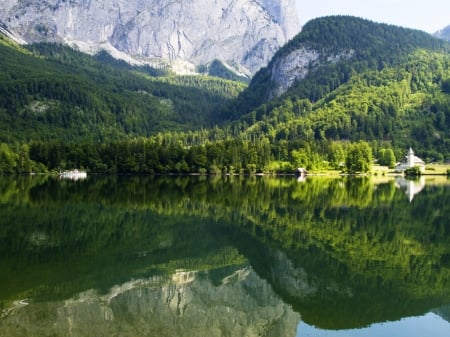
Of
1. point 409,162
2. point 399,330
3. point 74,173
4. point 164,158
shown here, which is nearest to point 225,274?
point 399,330

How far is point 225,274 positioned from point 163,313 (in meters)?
7.59

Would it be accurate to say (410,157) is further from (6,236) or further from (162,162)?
(6,236)

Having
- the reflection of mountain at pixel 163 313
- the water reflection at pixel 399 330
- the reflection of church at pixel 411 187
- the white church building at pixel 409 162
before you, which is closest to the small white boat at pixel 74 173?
the reflection of church at pixel 411 187

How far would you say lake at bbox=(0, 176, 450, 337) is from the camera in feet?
74.0

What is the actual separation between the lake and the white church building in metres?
130

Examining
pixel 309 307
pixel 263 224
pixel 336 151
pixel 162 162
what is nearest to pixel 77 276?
pixel 309 307

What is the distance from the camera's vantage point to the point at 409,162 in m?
181

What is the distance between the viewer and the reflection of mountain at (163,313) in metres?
21.5

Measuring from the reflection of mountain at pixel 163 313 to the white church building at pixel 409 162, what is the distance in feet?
527

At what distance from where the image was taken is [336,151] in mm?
179250

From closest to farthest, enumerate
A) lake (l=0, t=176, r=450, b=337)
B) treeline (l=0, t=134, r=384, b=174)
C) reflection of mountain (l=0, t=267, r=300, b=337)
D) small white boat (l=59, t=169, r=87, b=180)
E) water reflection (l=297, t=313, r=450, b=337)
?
water reflection (l=297, t=313, r=450, b=337) < reflection of mountain (l=0, t=267, r=300, b=337) < lake (l=0, t=176, r=450, b=337) < small white boat (l=59, t=169, r=87, b=180) < treeline (l=0, t=134, r=384, b=174)

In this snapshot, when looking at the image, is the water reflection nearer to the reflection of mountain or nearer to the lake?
the lake

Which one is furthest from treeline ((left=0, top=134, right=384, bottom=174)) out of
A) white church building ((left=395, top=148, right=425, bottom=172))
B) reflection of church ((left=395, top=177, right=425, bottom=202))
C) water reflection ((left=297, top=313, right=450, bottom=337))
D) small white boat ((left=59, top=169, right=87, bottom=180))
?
water reflection ((left=297, top=313, right=450, bottom=337))

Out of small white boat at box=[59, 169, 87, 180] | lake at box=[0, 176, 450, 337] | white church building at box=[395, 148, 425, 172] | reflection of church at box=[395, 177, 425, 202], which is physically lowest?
lake at box=[0, 176, 450, 337]
